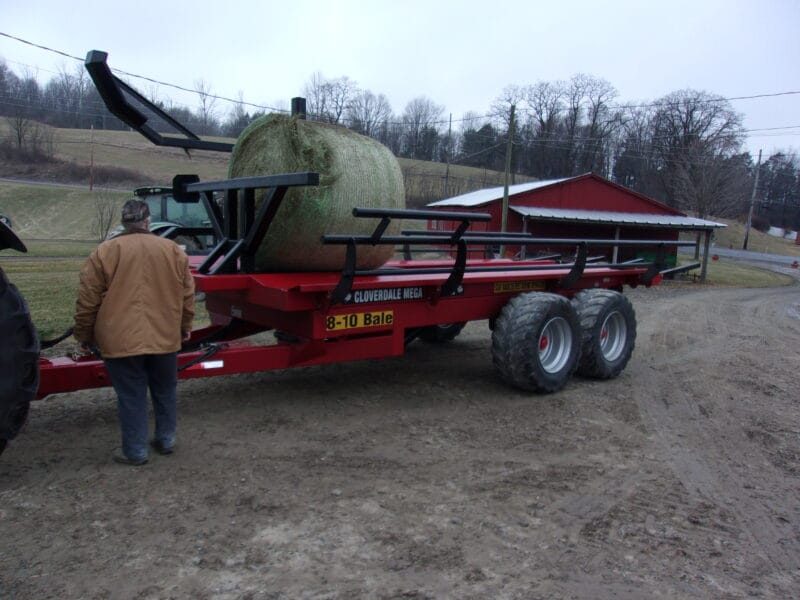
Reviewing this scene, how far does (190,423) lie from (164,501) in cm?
130

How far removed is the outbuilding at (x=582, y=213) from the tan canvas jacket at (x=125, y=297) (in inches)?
640

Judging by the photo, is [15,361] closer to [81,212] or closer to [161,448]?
[161,448]

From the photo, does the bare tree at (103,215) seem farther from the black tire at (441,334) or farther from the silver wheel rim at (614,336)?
the silver wheel rim at (614,336)

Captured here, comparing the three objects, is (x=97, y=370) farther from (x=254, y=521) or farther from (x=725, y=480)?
(x=725, y=480)

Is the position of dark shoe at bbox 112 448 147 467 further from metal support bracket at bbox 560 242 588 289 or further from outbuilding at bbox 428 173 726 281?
outbuilding at bbox 428 173 726 281

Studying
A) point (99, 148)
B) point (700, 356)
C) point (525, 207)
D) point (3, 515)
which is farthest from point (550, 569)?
point (99, 148)

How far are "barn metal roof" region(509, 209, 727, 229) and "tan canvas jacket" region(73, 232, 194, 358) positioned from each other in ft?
61.9

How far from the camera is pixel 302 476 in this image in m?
4.04

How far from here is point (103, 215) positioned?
91.8 feet

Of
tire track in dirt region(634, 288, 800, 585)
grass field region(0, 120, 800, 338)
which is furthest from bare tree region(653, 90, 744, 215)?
tire track in dirt region(634, 288, 800, 585)

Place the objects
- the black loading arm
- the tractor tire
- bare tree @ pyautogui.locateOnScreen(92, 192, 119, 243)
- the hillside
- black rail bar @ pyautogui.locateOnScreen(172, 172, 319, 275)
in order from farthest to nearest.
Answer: the hillside → bare tree @ pyautogui.locateOnScreen(92, 192, 119, 243) → the black loading arm → black rail bar @ pyautogui.locateOnScreen(172, 172, 319, 275) → the tractor tire

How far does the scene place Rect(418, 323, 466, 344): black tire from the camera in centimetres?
809

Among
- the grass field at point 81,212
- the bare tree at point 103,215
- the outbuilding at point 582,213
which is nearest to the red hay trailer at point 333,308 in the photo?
the grass field at point 81,212

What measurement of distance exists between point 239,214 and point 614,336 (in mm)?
4340
